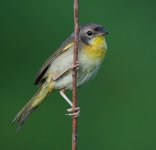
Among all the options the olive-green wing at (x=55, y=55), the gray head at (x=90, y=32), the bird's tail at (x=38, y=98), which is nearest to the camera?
the gray head at (x=90, y=32)

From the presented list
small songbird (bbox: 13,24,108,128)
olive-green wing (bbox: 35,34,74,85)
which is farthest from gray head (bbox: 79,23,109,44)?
olive-green wing (bbox: 35,34,74,85)

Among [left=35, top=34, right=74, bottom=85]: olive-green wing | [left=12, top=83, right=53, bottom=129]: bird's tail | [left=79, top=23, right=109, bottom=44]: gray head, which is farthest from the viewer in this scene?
[left=12, top=83, right=53, bottom=129]: bird's tail

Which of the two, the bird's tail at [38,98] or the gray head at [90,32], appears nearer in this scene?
the gray head at [90,32]

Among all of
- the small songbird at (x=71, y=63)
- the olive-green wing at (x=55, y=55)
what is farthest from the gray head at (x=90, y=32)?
the olive-green wing at (x=55, y=55)

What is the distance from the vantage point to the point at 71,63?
260 inches

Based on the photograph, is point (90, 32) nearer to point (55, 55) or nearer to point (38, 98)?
point (55, 55)

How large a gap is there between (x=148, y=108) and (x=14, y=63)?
127cm

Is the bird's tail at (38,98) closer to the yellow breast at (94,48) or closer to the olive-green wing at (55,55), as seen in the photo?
the olive-green wing at (55,55)

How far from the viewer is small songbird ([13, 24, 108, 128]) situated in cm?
663

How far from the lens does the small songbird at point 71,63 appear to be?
6.63 m

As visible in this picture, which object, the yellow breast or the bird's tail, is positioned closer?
the yellow breast

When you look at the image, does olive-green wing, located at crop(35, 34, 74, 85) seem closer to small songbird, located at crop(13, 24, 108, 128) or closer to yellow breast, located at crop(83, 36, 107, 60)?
small songbird, located at crop(13, 24, 108, 128)

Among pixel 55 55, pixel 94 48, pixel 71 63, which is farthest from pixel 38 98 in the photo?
pixel 94 48

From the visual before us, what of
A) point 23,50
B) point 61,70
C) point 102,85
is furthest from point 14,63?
point 61,70
